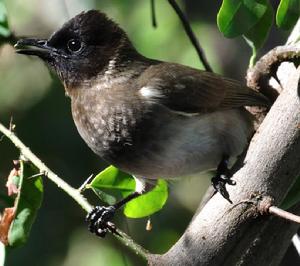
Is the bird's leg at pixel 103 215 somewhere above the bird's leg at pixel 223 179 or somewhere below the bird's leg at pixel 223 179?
below

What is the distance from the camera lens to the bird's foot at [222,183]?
2395 mm

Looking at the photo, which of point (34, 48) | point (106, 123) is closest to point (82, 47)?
point (34, 48)

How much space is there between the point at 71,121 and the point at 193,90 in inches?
65.5

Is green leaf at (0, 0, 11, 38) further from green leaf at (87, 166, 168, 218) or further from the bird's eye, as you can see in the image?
green leaf at (87, 166, 168, 218)

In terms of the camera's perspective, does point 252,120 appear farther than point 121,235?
Yes

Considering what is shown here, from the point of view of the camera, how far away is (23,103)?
5113 mm

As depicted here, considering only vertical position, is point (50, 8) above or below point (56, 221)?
above

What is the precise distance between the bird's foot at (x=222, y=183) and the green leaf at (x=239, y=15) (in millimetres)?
524

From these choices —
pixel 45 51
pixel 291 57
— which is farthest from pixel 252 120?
pixel 45 51

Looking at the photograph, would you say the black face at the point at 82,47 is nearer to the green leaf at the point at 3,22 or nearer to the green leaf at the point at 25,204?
Answer: the green leaf at the point at 3,22

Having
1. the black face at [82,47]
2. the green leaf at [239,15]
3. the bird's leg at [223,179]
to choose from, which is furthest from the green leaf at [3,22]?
the bird's leg at [223,179]

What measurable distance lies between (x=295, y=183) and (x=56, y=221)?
8.34 feet

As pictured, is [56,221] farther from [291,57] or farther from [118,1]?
[291,57]

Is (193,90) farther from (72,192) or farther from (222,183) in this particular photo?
(72,192)
